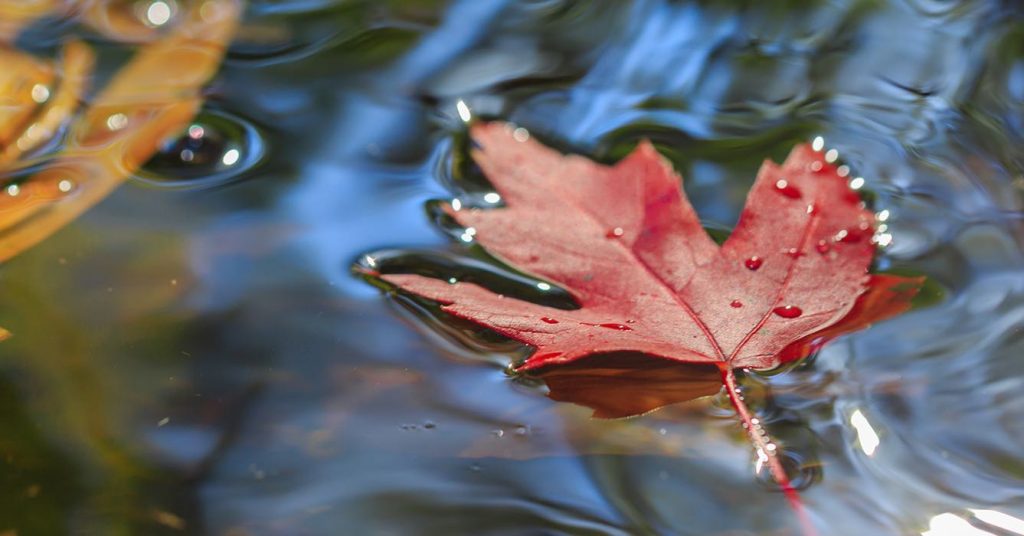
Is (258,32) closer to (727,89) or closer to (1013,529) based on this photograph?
(727,89)

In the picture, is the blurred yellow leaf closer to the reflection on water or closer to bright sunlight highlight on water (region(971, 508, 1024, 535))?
the reflection on water

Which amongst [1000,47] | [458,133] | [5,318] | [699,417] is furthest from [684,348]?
[1000,47]

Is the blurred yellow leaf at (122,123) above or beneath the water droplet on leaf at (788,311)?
beneath

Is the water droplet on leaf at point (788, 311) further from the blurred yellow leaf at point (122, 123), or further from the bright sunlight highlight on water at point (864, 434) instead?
the blurred yellow leaf at point (122, 123)

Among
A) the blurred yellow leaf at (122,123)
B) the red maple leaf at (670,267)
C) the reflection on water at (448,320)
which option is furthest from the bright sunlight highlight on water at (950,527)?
the blurred yellow leaf at (122,123)

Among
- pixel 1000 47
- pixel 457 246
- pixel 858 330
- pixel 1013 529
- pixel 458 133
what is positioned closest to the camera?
pixel 1013 529

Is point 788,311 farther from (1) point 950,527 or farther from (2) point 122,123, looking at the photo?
(2) point 122,123

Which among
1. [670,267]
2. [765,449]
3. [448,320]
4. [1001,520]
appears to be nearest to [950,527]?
[1001,520]

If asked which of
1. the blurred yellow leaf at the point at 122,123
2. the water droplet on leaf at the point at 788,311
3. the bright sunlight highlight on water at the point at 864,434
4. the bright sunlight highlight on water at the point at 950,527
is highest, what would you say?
the water droplet on leaf at the point at 788,311
